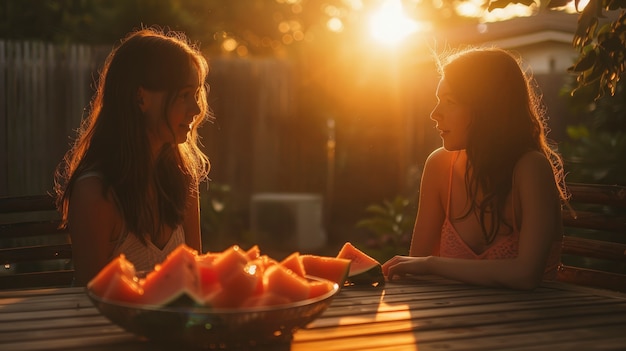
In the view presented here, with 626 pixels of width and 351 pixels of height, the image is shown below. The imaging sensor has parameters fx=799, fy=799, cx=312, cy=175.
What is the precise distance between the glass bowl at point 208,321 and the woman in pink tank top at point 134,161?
3.58 ft

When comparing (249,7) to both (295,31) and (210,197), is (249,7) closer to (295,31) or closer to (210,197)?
(295,31)

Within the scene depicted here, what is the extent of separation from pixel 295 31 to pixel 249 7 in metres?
4.03

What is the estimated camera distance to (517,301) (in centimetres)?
252

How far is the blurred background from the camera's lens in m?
9.41

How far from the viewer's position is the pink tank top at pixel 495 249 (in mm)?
3086

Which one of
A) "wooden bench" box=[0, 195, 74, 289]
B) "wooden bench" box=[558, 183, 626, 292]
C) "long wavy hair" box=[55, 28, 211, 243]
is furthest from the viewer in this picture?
"wooden bench" box=[0, 195, 74, 289]

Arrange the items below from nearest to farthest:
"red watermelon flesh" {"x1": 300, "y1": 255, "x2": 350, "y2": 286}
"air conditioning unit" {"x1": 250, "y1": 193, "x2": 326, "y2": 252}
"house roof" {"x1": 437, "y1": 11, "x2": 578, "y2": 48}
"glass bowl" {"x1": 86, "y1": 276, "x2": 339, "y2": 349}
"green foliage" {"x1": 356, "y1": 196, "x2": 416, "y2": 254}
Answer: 1. "glass bowl" {"x1": 86, "y1": 276, "x2": 339, "y2": 349}
2. "red watermelon flesh" {"x1": 300, "y1": 255, "x2": 350, "y2": 286}
3. "green foliage" {"x1": 356, "y1": 196, "x2": 416, "y2": 254}
4. "air conditioning unit" {"x1": 250, "y1": 193, "x2": 326, "y2": 252}
5. "house roof" {"x1": 437, "y1": 11, "x2": 578, "y2": 48}

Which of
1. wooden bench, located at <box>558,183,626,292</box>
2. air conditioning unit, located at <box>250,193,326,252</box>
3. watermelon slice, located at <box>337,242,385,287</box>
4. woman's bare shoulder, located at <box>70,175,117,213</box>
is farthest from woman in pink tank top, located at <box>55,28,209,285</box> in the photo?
air conditioning unit, located at <box>250,193,326,252</box>

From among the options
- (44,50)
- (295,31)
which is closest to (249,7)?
(295,31)

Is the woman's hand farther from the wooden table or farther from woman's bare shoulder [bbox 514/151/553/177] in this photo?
woman's bare shoulder [bbox 514/151/553/177]

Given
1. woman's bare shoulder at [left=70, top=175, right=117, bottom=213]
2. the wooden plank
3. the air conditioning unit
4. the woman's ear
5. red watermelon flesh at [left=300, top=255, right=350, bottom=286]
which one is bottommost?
the air conditioning unit

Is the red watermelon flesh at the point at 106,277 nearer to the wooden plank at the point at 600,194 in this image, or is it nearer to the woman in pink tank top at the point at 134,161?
the woman in pink tank top at the point at 134,161

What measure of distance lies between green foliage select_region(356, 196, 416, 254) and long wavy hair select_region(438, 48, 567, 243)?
4.35 metres

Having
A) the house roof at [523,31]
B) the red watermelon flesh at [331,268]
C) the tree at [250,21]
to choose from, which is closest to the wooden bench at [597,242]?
the tree at [250,21]
